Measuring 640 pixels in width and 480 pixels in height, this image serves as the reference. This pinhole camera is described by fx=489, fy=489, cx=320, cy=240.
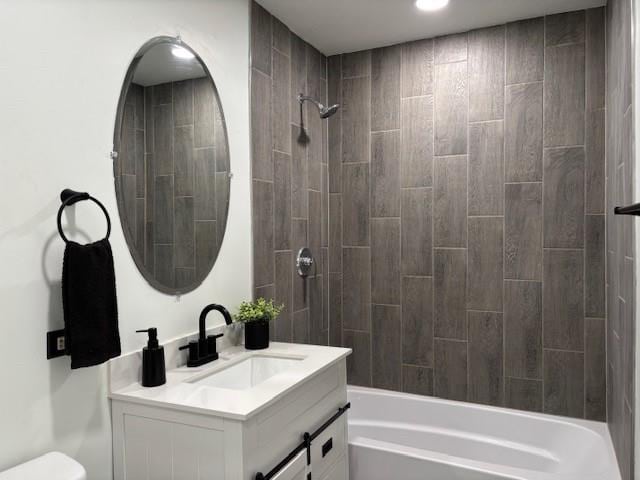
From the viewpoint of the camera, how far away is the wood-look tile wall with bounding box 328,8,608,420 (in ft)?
8.54

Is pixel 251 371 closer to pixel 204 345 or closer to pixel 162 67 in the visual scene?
pixel 204 345

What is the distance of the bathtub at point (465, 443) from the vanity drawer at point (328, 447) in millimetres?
274

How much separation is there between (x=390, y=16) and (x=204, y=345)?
1.96 metres

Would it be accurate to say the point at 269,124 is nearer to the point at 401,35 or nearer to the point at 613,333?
the point at 401,35

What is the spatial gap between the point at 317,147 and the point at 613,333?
190 cm

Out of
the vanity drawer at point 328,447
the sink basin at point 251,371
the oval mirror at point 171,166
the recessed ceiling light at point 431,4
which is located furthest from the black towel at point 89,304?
the recessed ceiling light at point 431,4

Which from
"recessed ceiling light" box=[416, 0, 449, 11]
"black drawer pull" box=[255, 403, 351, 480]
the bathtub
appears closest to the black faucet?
"black drawer pull" box=[255, 403, 351, 480]

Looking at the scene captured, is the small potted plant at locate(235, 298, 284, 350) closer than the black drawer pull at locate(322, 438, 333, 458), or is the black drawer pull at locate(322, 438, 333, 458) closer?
the black drawer pull at locate(322, 438, 333, 458)

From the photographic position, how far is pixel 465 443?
276 centimetres

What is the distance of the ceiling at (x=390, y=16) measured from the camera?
2506 mm

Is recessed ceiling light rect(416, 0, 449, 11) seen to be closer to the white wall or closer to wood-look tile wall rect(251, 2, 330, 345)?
wood-look tile wall rect(251, 2, 330, 345)

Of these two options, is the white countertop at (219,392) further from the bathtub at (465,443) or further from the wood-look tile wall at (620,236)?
the wood-look tile wall at (620,236)

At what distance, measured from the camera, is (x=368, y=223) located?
311 centimetres

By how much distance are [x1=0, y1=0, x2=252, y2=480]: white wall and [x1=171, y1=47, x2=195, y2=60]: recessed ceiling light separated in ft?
0.24
